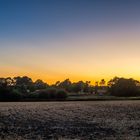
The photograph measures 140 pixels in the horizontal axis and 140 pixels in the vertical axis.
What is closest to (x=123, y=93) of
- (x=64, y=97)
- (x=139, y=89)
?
(x=139, y=89)

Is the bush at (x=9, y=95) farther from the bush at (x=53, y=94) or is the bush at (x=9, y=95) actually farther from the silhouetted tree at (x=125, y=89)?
the silhouetted tree at (x=125, y=89)

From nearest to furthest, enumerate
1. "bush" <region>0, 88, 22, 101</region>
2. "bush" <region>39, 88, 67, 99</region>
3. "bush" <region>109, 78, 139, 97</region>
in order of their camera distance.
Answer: "bush" <region>0, 88, 22, 101</region> < "bush" <region>39, 88, 67, 99</region> < "bush" <region>109, 78, 139, 97</region>

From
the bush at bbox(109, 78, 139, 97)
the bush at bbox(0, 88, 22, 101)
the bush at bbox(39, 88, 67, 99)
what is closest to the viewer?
the bush at bbox(0, 88, 22, 101)

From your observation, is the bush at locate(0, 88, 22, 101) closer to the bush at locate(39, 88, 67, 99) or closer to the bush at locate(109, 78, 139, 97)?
the bush at locate(39, 88, 67, 99)

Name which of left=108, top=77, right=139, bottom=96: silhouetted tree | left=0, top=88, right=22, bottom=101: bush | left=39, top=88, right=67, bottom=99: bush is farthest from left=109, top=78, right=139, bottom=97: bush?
left=0, top=88, right=22, bottom=101: bush

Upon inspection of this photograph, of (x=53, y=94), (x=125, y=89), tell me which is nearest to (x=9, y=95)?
(x=53, y=94)

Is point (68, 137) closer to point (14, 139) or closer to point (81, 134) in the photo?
point (81, 134)

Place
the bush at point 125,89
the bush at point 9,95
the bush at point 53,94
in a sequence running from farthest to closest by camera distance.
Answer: the bush at point 125,89 → the bush at point 53,94 → the bush at point 9,95

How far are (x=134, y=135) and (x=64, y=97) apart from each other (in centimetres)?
12242

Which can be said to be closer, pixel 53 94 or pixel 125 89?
pixel 53 94

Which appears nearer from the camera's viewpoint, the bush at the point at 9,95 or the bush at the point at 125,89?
the bush at the point at 9,95

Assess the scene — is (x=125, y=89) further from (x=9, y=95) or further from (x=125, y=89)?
(x=9, y=95)

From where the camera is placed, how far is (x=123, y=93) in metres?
168

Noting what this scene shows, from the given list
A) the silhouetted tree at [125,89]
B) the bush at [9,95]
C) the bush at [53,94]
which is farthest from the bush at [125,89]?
the bush at [9,95]
